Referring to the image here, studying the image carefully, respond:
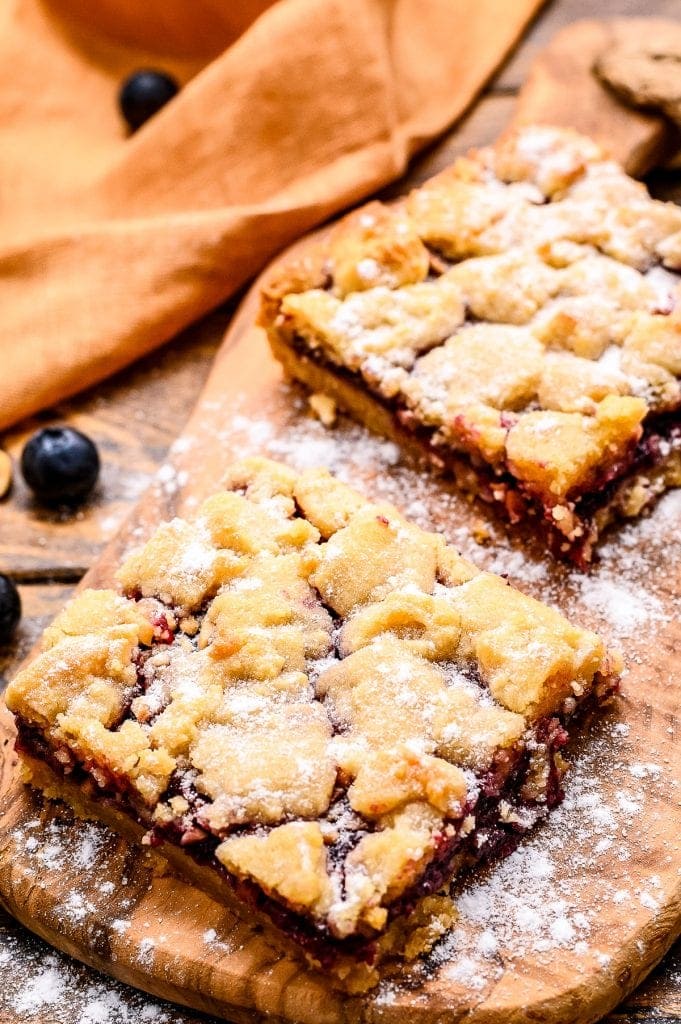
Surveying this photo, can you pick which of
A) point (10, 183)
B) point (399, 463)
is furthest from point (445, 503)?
point (10, 183)

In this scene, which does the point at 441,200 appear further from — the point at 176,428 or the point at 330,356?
the point at 176,428

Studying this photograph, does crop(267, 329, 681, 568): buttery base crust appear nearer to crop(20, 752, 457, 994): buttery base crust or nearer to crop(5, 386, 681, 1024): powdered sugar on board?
crop(5, 386, 681, 1024): powdered sugar on board

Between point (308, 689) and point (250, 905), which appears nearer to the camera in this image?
point (250, 905)

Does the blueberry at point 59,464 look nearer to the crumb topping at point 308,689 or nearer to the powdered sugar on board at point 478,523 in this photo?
the powdered sugar on board at point 478,523

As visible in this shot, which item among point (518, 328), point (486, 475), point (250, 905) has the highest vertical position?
point (518, 328)

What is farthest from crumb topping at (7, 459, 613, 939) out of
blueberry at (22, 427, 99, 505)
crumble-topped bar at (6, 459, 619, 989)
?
blueberry at (22, 427, 99, 505)

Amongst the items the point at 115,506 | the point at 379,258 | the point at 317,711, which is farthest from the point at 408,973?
the point at 379,258

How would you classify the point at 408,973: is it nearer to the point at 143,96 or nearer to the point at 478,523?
the point at 478,523
